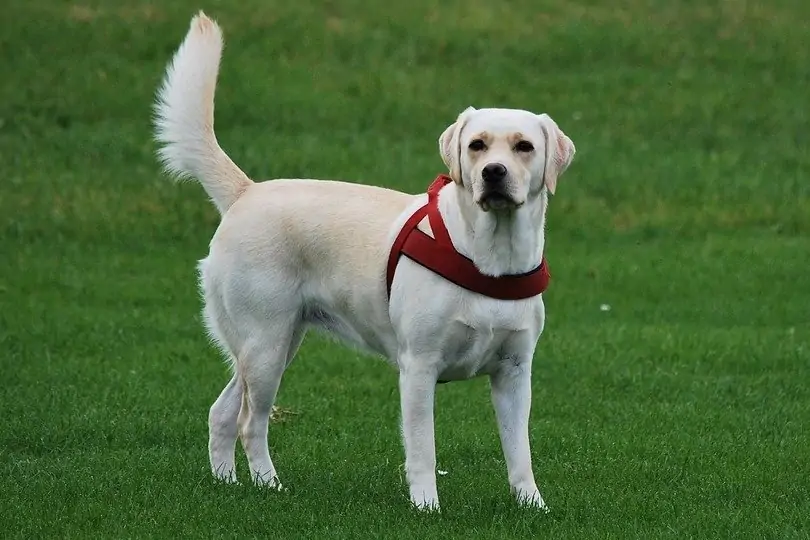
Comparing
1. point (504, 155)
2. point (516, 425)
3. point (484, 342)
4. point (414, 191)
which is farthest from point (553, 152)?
point (414, 191)

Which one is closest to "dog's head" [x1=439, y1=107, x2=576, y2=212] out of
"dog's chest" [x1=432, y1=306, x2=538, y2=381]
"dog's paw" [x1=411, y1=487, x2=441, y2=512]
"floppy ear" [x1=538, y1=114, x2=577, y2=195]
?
"floppy ear" [x1=538, y1=114, x2=577, y2=195]

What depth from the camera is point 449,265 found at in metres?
6.55

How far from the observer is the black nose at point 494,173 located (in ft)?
20.4

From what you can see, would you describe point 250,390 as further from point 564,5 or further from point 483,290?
point 564,5

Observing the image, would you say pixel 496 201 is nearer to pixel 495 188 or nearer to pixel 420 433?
pixel 495 188

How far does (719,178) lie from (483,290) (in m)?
11.8

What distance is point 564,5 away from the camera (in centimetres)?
2377

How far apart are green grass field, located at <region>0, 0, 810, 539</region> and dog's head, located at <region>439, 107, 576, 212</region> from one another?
143cm

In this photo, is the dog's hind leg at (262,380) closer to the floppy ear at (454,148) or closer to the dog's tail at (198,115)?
the dog's tail at (198,115)

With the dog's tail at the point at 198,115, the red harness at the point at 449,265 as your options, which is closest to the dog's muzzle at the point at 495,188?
the red harness at the point at 449,265

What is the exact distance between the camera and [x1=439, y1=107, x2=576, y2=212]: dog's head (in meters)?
6.27

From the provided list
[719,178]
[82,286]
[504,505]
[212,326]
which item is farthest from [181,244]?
[504,505]

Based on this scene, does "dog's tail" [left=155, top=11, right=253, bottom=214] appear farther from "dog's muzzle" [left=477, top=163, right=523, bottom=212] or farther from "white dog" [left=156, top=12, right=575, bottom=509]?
"dog's muzzle" [left=477, top=163, right=523, bottom=212]

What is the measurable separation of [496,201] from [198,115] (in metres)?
2.08
